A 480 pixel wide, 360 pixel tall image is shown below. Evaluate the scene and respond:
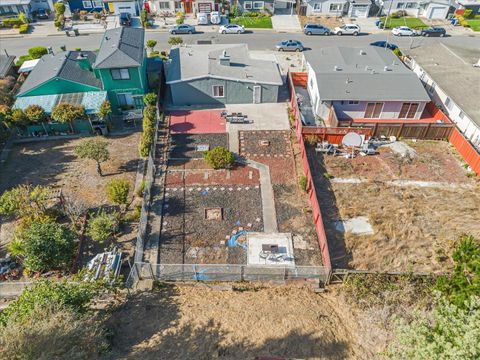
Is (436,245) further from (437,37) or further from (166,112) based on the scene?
(437,37)

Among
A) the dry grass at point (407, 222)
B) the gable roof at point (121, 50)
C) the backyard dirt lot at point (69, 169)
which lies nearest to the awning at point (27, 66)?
the gable roof at point (121, 50)

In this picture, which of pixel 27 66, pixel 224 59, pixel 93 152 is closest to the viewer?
pixel 93 152

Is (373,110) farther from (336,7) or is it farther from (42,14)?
(42,14)

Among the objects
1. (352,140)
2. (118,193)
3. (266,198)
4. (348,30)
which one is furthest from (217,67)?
(348,30)

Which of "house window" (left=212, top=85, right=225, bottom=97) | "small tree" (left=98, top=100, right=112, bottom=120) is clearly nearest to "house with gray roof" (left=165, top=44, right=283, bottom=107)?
"house window" (left=212, top=85, right=225, bottom=97)

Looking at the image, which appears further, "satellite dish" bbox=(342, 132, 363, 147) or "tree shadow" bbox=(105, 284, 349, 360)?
"satellite dish" bbox=(342, 132, 363, 147)

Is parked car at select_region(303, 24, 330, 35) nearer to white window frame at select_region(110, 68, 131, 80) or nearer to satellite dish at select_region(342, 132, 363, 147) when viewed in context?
satellite dish at select_region(342, 132, 363, 147)

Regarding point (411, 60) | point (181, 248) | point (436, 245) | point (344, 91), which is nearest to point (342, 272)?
point (436, 245)
